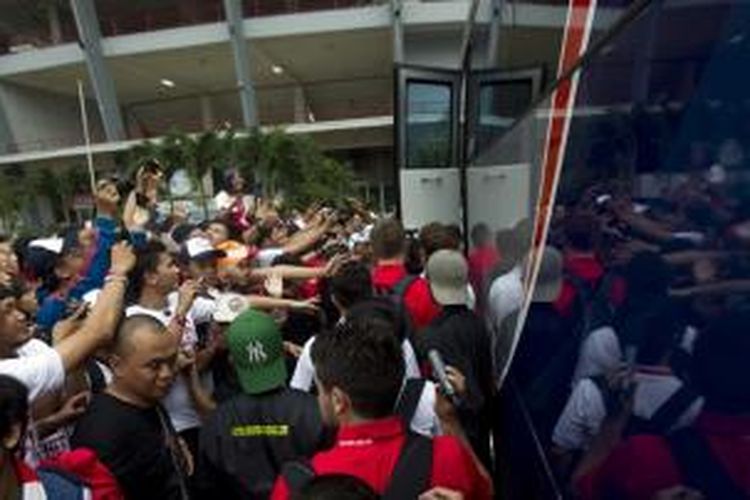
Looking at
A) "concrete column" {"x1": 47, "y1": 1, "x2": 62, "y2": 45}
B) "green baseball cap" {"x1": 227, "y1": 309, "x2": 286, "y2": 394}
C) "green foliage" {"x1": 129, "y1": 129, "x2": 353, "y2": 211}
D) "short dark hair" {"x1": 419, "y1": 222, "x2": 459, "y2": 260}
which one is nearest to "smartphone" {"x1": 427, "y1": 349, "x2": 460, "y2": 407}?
"green baseball cap" {"x1": 227, "y1": 309, "x2": 286, "y2": 394}

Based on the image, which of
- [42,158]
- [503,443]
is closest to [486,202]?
[503,443]

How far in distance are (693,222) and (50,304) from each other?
356 cm

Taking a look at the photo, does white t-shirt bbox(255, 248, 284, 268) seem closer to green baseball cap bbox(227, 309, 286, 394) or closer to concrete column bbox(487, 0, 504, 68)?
concrete column bbox(487, 0, 504, 68)

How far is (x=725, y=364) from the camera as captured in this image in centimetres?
142

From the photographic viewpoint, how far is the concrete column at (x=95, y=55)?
109 feet

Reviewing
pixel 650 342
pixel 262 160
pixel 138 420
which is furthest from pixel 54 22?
pixel 650 342

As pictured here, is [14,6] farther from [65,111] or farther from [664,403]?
[664,403]

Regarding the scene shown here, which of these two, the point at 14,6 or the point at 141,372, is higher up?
the point at 14,6

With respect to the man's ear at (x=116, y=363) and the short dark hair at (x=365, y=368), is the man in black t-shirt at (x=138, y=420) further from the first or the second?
the short dark hair at (x=365, y=368)

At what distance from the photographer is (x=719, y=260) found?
1.42 meters

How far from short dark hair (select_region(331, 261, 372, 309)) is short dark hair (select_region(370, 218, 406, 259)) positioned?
105 centimetres

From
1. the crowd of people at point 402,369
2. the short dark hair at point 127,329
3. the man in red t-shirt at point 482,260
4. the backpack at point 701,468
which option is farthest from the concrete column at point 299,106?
the backpack at point 701,468

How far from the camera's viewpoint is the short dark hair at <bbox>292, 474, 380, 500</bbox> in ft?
5.52

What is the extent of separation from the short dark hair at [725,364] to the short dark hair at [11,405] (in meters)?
1.48
